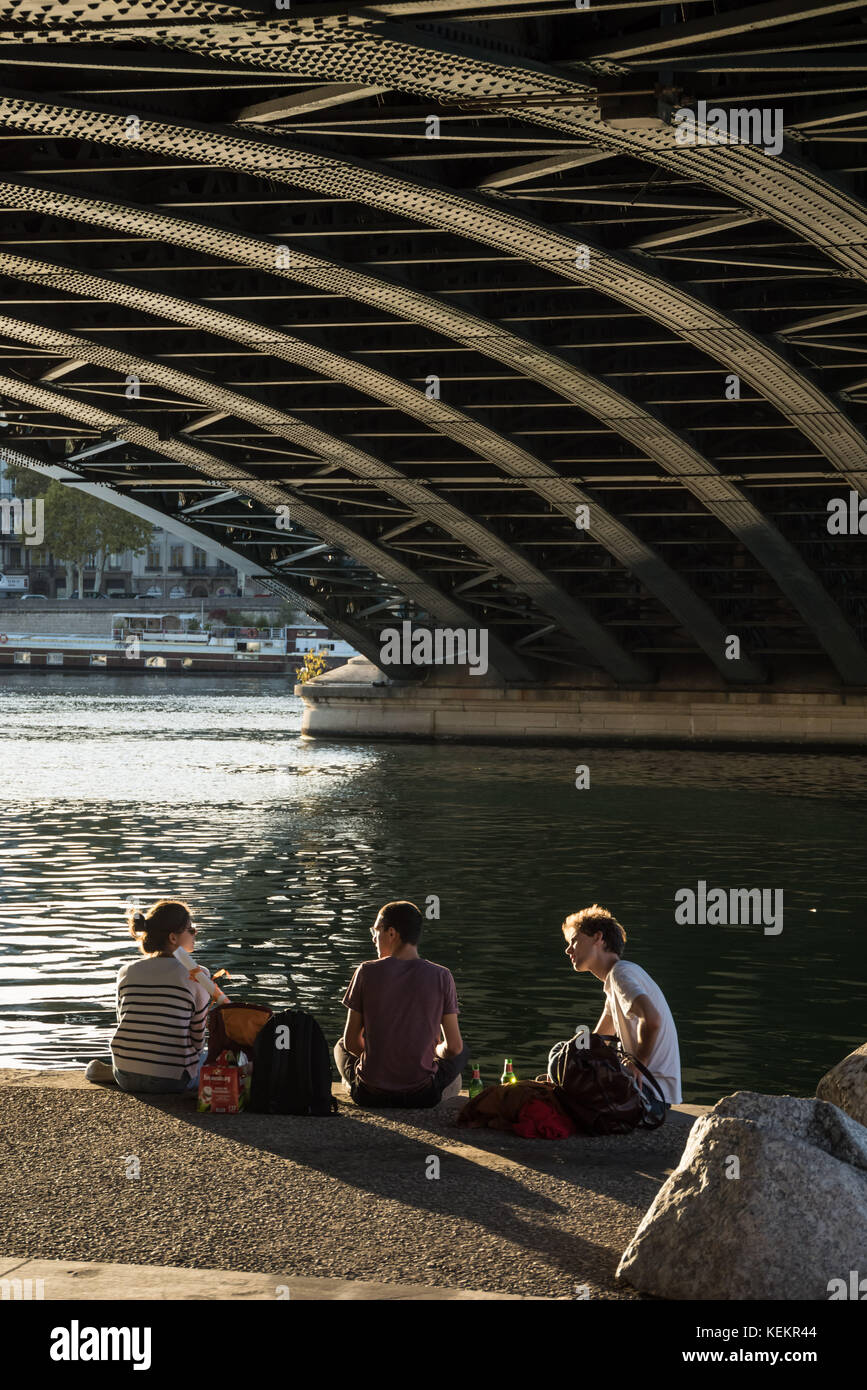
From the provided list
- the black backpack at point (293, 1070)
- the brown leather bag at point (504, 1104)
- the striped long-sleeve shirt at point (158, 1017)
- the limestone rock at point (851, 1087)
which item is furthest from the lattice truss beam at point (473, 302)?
the brown leather bag at point (504, 1104)

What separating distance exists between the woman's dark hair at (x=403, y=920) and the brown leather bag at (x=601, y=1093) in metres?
0.95

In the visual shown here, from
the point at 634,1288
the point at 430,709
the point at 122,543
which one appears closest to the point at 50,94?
the point at 634,1288

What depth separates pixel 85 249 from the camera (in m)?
27.2

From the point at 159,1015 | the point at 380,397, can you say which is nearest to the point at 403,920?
the point at 159,1015

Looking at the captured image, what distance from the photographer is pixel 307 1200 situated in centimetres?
720

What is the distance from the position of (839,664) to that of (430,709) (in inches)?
483

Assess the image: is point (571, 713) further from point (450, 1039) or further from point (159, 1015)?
point (159, 1015)

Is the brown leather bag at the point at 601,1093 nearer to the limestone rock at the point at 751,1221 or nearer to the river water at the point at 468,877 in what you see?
the limestone rock at the point at 751,1221

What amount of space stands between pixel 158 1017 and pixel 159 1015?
11 mm

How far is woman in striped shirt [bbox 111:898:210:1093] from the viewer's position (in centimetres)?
923

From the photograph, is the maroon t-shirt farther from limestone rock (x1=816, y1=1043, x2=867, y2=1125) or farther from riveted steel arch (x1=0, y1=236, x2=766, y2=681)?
riveted steel arch (x1=0, y1=236, x2=766, y2=681)

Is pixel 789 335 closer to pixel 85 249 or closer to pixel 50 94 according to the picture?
pixel 85 249

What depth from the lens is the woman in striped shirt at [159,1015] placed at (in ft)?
30.3

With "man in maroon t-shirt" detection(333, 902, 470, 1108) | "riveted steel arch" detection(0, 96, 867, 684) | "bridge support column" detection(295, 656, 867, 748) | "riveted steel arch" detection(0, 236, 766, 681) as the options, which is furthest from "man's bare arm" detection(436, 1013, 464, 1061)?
"bridge support column" detection(295, 656, 867, 748)
